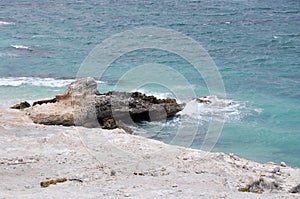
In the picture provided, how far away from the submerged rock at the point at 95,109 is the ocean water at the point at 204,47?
1012 mm

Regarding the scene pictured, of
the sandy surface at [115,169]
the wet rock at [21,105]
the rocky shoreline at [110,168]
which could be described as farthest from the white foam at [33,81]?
the sandy surface at [115,169]

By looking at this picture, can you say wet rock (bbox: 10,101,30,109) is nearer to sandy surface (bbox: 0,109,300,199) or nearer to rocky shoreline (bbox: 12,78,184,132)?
rocky shoreline (bbox: 12,78,184,132)

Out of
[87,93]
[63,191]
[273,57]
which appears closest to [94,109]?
[87,93]

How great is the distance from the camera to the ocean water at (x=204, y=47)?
38.2 m

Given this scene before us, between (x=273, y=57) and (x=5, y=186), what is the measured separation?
40.7 m

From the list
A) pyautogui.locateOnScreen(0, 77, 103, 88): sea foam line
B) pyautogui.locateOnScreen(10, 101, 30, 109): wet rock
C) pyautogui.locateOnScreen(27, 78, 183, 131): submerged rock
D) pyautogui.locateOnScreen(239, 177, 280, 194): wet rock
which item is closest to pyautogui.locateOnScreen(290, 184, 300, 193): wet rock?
pyautogui.locateOnScreen(239, 177, 280, 194): wet rock

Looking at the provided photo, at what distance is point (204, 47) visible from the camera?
6319 cm

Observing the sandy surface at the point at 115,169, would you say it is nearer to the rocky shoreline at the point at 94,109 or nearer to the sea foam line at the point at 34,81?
the rocky shoreline at the point at 94,109

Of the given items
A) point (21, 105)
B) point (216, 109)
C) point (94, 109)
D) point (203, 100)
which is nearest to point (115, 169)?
point (94, 109)

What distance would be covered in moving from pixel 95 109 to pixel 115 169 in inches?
452

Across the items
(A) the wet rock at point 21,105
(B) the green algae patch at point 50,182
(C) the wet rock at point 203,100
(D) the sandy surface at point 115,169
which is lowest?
(B) the green algae patch at point 50,182

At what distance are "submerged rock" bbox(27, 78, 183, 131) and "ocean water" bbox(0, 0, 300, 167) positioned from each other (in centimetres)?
101

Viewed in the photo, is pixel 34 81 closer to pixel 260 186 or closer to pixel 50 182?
pixel 50 182

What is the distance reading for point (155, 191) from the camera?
73.2 ft
